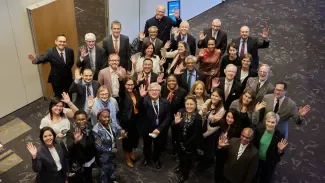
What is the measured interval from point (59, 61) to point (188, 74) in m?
1.98

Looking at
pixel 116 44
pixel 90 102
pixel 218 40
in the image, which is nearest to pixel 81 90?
pixel 90 102

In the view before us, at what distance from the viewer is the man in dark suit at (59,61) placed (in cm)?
596

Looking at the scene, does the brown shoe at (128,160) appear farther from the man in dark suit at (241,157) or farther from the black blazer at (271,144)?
the black blazer at (271,144)

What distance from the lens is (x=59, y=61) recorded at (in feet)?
19.9

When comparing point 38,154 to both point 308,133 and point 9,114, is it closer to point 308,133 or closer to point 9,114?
point 9,114

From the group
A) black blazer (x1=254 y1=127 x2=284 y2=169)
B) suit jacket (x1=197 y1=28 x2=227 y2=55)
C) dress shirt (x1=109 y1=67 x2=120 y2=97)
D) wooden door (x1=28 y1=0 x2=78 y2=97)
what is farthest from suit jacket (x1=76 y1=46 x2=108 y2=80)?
black blazer (x1=254 y1=127 x2=284 y2=169)

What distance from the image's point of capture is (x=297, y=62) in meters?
8.62

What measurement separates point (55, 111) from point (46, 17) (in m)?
2.36

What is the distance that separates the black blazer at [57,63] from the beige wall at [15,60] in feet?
2.11

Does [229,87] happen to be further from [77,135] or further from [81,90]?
[77,135]

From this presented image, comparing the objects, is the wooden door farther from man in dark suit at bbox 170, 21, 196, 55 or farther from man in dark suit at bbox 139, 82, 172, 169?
man in dark suit at bbox 139, 82, 172, 169

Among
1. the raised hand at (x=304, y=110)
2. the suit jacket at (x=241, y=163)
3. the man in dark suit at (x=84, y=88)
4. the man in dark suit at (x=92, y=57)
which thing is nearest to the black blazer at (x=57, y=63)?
the man in dark suit at (x=92, y=57)

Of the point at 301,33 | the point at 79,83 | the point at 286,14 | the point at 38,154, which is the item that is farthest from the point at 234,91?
the point at 286,14

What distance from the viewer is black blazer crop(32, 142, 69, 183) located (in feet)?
14.1
